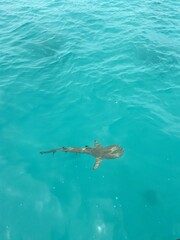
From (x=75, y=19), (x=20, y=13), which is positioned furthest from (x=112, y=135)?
(x=20, y=13)

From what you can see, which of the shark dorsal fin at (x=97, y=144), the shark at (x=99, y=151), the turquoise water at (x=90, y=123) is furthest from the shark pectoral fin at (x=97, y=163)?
the shark dorsal fin at (x=97, y=144)

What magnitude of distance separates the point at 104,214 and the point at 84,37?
53.4 feet

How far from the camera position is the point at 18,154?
13766 millimetres

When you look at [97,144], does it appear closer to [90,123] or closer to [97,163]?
[97,163]

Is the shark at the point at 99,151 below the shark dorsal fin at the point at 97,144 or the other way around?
below

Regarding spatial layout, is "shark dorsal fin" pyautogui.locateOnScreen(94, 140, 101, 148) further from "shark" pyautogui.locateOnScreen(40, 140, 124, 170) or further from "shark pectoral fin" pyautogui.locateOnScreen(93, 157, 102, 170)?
"shark pectoral fin" pyautogui.locateOnScreen(93, 157, 102, 170)

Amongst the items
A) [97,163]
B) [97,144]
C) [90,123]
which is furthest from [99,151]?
[90,123]

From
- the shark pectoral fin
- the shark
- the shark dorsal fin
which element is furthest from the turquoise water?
the shark dorsal fin

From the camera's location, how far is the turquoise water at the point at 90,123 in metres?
11.1

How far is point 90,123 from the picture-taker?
15211mm

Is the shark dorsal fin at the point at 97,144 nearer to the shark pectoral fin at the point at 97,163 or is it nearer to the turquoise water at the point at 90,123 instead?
the turquoise water at the point at 90,123

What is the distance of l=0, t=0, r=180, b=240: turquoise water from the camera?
11.1 meters

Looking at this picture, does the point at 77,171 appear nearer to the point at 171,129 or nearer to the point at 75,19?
the point at 171,129

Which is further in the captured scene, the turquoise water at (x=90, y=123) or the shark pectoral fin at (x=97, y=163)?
the shark pectoral fin at (x=97, y=163)
